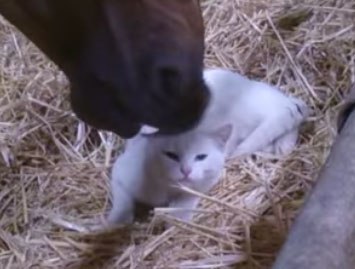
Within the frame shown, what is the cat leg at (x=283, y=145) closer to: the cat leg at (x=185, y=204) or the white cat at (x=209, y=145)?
the white cat at (x=209, y=145)

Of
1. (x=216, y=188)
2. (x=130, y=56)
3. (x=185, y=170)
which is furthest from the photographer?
(x=216, y=188)

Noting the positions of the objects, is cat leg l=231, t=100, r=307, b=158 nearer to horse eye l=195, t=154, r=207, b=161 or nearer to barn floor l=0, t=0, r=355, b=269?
barn floor l=0, t=0, r=355, b=269

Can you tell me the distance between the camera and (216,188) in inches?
85.5

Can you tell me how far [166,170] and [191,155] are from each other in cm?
6

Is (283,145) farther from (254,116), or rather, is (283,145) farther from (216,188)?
→ (216,188)

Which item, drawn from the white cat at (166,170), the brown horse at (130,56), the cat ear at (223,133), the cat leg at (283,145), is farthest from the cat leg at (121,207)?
the brown horse at (130,56)

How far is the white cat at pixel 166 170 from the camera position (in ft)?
6.70

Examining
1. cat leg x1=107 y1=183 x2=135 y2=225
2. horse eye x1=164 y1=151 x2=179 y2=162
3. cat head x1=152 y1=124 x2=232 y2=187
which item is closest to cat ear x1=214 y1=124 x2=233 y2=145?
cat head x1=152 y1=124 x2=232 y2=187

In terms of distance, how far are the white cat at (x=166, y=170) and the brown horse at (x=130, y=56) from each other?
416 millimetres

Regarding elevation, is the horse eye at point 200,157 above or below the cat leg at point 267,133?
above

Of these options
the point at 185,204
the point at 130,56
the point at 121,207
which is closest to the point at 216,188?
the point at 185,204

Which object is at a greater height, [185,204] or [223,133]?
[223,133]

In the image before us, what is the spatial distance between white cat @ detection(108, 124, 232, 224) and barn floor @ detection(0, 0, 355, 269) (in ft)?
0.14

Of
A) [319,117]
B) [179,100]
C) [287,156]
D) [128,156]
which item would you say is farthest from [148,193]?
[179,100]
